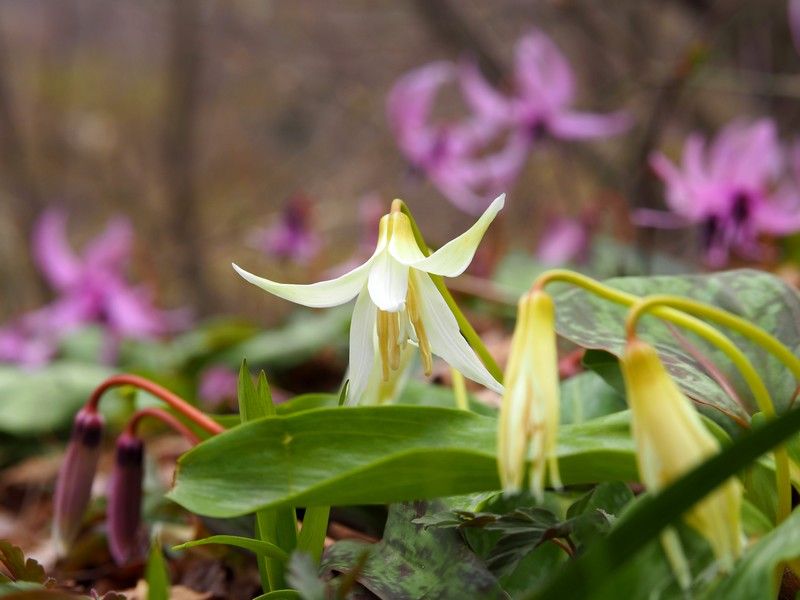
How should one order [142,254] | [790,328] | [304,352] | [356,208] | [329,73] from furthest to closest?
[356,208] → [329,73] → [142,254] → [304,352] → [790,328]

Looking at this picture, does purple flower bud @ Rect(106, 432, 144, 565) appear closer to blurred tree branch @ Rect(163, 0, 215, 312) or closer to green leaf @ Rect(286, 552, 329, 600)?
green leaf @ Rect(286, 552, 329, 600)

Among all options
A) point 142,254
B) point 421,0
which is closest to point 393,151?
point 421,0

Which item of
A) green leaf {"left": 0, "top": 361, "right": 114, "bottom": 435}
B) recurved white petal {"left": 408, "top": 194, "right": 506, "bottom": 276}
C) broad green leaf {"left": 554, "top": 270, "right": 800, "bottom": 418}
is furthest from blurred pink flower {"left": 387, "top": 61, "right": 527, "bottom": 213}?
recurved white petal {"left": 408, "top": 194, "right": 506, "bottom": 276}

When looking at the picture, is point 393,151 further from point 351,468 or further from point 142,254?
point 351,468

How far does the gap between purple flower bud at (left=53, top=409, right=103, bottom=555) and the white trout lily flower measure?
41 centimetres

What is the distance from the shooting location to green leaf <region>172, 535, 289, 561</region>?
2.30ft

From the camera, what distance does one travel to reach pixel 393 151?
564cm

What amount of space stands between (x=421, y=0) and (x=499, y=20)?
4.28ft

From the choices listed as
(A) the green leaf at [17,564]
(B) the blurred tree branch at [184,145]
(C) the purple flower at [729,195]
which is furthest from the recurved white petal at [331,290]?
(B) the blurred tree branch at [184,145]

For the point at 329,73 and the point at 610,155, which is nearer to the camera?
the point at 610,155

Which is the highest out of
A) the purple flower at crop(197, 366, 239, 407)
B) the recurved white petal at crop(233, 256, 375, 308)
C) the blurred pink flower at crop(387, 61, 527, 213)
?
the blurred pink flower at crop(387, 61, 527, 213)

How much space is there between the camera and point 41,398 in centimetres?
203

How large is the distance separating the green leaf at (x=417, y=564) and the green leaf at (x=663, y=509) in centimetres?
13

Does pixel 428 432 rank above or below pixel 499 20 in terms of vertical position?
below
